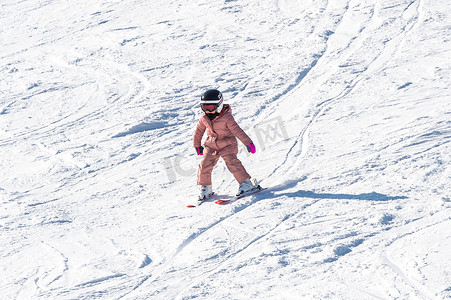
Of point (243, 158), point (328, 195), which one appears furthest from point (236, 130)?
point (243, 158)

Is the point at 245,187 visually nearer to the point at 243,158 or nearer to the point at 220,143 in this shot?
the point at 220,143

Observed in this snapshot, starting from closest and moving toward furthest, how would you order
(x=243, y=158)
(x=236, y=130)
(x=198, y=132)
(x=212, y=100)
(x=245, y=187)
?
(x=212, y=100) → (x=236, y=130) → (x=245, y=187) → (x=198, y=132) → (x=243, y=158)

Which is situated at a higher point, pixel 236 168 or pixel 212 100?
pixel 212 100

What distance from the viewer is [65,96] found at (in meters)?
10.8

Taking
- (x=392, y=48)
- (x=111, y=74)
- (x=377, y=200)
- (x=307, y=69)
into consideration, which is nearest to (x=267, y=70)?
(x=307, y=69)

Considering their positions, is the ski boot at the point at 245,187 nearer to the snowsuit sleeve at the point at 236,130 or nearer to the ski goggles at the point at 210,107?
the snowsuit sleeve at the point at 236,130

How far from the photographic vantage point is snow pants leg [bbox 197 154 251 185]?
5961 mm

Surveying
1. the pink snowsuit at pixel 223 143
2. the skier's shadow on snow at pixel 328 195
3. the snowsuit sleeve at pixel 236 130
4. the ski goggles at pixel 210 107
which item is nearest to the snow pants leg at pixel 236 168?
the pink snowsuit at pixel 223 143

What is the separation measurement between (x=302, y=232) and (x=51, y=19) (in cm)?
1461

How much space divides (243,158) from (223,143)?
50.5 inches

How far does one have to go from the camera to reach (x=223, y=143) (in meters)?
5.93

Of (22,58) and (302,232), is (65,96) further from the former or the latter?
(302,232)

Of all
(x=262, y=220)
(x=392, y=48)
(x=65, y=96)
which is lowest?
(x=392, y=48)

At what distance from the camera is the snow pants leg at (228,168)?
596 centimetres
